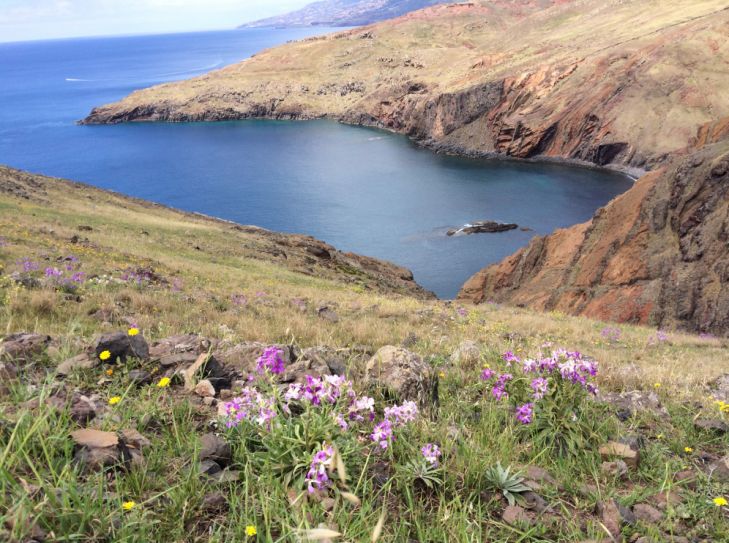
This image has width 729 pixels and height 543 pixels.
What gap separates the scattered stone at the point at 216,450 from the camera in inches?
129

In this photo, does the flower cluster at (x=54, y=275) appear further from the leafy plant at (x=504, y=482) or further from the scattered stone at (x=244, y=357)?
the leafy plant at (x=504, y=482)

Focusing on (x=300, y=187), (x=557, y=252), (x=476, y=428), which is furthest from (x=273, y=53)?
(x=476, y=428)

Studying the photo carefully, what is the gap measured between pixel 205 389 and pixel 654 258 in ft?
93.1

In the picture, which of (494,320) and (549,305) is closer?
(494,320)

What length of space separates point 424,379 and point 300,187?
71.9 metres

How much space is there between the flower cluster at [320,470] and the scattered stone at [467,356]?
4215 mm

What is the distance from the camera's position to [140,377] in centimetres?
445

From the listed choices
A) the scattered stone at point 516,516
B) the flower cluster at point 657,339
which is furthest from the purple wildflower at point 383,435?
the flower cluster at point 657,339

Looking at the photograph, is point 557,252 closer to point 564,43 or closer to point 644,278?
point 644,278

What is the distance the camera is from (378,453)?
11.5 ft

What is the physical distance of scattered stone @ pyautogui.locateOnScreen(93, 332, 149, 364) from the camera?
469 cm

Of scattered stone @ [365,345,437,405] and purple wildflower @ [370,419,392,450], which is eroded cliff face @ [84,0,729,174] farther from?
purple wildflower @ [370,419,392,450]

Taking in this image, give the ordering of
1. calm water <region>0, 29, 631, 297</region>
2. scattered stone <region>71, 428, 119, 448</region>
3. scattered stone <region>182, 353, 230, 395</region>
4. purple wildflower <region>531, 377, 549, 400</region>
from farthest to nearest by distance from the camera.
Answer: calm water <region>0, 29, 631, 297</region>
scattered stone <region>182, 353, 230, 395</region>
purple wildflower <region>531, 377, 549, 400</region>
scattered stone <region>71, 428, 119, 448</region>

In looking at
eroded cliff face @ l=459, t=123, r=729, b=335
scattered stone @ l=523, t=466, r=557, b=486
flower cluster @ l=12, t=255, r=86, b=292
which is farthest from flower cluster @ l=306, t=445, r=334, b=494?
eroded cliff face @ l=459, t=123, r=729, b=335
